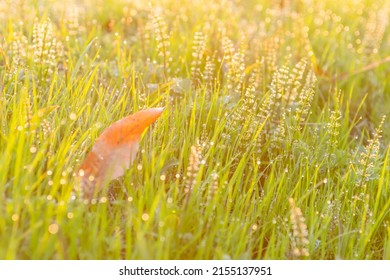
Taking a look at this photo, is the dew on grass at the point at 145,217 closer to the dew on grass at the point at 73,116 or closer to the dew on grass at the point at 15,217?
the dew on grass at the point at 15,217

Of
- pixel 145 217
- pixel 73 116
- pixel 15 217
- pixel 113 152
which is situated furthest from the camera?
pixel 73 116

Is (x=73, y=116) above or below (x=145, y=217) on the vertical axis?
above

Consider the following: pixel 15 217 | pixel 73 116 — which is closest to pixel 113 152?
pixel 73 116

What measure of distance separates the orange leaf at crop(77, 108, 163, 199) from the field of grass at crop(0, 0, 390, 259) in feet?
0.16

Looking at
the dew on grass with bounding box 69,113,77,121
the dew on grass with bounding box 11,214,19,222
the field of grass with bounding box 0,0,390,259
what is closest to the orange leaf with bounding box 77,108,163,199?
the field of grass with bounding box 0,0,390,259

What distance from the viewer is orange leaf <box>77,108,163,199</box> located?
2080mm

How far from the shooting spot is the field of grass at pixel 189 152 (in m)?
1.91

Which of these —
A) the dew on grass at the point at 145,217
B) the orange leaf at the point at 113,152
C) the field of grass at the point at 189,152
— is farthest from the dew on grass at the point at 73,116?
the dew on grass at the point at 145,217

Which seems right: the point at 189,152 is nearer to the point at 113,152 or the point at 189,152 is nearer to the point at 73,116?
the point at 113,152

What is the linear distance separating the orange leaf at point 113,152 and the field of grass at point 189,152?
5 centimetres

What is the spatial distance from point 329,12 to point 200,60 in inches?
58.0

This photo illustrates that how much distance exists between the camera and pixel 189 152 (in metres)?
2.37

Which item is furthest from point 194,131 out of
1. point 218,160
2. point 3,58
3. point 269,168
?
point 3,58

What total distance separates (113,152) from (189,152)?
12.7 inches
